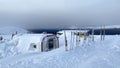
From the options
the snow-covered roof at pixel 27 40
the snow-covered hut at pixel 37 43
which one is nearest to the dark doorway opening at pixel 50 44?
the snow-covered hut at pixel 37 43

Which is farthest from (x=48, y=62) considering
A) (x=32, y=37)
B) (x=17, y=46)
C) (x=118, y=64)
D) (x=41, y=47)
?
(x=17, y=46)

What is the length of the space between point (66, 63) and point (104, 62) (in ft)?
8.97

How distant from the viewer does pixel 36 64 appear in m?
14.5

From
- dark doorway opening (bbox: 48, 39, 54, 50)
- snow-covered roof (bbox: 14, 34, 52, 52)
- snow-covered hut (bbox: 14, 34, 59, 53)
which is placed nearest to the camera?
snow-covered hut (bbox: 14, 34, 59, 53)

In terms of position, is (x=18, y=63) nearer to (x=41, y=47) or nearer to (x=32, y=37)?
(x=41, y=47)

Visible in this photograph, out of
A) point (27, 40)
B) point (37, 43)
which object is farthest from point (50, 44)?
point (27, 40)

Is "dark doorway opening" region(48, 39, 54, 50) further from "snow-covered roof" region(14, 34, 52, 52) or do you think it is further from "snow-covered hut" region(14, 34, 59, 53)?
"snow-covered roof" region(14, 34, 52, 52)

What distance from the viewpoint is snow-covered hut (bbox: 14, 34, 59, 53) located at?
30.4m

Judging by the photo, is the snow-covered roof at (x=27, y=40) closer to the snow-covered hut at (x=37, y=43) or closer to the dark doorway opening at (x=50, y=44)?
the snow-covered hut at (x=37, y=43)

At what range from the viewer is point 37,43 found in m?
30.6

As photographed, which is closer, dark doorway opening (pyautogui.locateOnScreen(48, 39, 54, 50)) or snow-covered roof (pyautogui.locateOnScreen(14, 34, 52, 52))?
snow-covered roof (pyautogui.locateOnScreen(14, 34, 52, 52))

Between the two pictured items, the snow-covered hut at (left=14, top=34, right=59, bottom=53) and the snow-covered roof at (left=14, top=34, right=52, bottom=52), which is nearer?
the snow-covered hut at (left=14, top=34, right=59, bottom=53)

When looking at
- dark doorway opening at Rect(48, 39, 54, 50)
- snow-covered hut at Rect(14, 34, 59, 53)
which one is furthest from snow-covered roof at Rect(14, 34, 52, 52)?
dark doorway opening at Rect(48, 39, 54, 50)

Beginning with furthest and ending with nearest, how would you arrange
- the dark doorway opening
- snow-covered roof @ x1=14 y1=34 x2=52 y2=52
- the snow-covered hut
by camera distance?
1. the dark doorway opening
2. snow-covered roof @ x1=14 y1=34 x2=52 y2=52
3. the snow-covered hut
